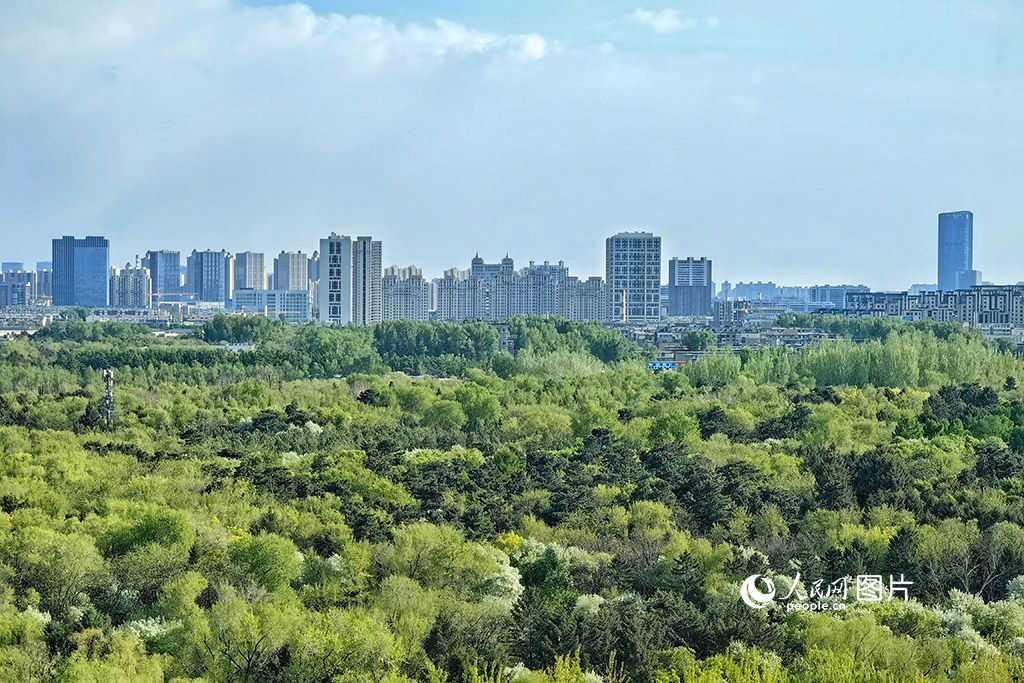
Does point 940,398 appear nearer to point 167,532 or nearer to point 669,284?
point 167,532

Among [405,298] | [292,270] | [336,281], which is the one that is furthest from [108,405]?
[292,270]

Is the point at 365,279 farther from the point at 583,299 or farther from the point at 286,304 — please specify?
A: the point at 286,304

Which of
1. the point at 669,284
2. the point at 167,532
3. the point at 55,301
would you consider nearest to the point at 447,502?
the point at 167,532

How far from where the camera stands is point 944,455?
2373 cm

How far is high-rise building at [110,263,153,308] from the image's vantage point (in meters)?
155

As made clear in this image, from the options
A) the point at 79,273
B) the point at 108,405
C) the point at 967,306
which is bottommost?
the point at 108,405

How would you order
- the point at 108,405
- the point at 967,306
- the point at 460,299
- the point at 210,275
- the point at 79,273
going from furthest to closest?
the point at 210,275
the point at 79,273
the point at 460,299
the point at 967,306
the point at 108,405

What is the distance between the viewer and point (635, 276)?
104812 mm

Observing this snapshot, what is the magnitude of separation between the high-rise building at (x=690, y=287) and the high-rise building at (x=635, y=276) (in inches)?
1224

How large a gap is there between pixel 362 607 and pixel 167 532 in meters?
3.68

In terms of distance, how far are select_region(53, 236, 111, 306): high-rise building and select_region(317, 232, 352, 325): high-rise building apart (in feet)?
235

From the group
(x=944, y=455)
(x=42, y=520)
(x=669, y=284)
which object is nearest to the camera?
(x=42, y=520)

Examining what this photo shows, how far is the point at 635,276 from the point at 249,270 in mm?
86914

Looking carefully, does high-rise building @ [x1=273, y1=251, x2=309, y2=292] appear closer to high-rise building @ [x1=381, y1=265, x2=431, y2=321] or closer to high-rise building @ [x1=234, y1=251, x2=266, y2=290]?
high-rise building @ [x1=234, y1=251, x2=266, y2=290]
